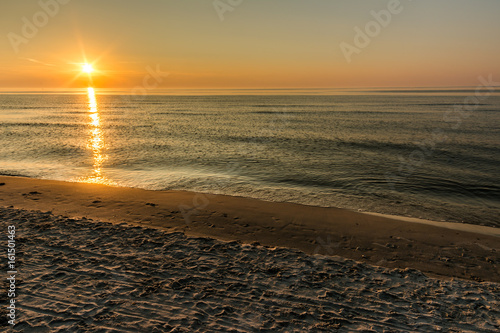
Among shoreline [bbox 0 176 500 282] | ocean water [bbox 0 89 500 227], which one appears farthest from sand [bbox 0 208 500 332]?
ocean water [bbox 0 89 500 227]

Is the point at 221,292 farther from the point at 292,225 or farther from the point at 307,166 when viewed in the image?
the point at 307,166

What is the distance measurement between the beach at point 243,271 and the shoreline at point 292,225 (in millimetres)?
64

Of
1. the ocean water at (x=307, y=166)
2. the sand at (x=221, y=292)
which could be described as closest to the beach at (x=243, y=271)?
the sand at (x=221, y=292)

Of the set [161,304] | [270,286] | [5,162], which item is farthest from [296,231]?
[5,162]

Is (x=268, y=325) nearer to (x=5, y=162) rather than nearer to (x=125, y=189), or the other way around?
(x=125, y=189)

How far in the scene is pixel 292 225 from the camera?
422 inches

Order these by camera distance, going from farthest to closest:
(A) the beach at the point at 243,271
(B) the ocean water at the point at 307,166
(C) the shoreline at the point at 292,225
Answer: (B) the ocean water at the point at 307,166
(C) the shoreline at the point at 292,225
(A) the beach at the point at 243,271

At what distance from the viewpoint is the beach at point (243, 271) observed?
18.0 ft

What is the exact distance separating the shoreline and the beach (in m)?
0.06

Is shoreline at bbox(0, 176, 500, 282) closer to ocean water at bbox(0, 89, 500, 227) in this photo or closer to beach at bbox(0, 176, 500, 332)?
beach at bbox(0, 176, 500, 332)

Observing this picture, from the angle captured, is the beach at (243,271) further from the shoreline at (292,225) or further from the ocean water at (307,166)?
the ocean water at (307,166)

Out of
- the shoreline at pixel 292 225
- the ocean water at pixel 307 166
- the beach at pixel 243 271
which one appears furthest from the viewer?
the ocean water at pixel 307 166

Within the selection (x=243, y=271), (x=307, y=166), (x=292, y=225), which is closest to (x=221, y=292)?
(x=243, y=271)

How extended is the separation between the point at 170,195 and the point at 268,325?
9.80 meters
